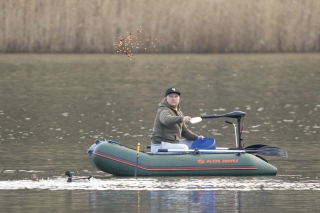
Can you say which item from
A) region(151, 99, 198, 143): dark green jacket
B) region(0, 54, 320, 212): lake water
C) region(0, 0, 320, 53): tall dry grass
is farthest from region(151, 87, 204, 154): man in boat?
region(0, 0, 320, 53): tall dry grass

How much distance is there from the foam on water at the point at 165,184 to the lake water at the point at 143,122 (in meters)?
0.01

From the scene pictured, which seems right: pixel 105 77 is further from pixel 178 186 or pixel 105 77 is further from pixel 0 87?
pixel 178 186

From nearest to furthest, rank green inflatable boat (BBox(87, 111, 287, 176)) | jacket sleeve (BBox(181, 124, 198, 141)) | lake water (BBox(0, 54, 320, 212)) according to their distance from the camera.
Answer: lake water (BBox(0, 54, 320, 212)) < green inflatable boat (BBox(87, 111, 287, 176)) < jacket sleeve (BBox(181, 124, 198, 141))

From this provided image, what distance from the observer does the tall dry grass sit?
37.8 m

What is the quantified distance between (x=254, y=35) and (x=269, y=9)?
1552 mm

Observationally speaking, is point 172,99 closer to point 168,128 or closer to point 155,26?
point 168,128

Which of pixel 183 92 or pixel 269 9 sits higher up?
pixel 269 9

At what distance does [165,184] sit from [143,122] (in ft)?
25.7

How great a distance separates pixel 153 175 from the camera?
13523 mm

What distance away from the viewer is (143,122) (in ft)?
67.3

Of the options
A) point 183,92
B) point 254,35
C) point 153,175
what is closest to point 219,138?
point 153,175

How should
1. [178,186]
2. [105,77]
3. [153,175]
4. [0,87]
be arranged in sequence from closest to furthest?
[178,186], [153,175], [0,87], [105,77]

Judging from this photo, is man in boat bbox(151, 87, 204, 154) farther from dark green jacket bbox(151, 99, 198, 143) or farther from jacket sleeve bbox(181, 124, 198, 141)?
jacket sleeve bbox(181, 124, 198, 141)

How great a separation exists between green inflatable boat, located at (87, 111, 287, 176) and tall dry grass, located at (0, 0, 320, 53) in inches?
937
